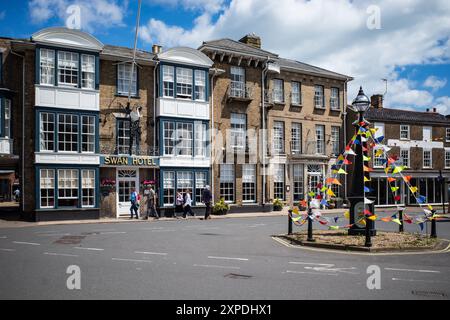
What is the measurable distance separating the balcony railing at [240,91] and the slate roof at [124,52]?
578 centimetres

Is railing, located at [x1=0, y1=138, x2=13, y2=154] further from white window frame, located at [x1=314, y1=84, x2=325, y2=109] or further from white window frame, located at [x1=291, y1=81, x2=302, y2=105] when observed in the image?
white window frame, located at [x1=314, y1=84, x2=325, y2=109]

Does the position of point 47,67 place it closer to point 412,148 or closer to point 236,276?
point 236,276

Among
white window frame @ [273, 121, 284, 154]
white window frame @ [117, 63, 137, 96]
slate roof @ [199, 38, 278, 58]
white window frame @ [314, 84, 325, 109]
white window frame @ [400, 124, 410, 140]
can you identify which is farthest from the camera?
white window frame @ [400, 124, 410, 140]

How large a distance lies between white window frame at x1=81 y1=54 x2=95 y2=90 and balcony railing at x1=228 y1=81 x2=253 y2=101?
9103 mm

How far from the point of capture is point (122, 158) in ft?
77.4

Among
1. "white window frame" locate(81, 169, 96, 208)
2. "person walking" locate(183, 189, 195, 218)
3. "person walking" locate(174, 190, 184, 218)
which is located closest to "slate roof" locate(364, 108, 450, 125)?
"person walking" locate(183, 189, 195, 218)

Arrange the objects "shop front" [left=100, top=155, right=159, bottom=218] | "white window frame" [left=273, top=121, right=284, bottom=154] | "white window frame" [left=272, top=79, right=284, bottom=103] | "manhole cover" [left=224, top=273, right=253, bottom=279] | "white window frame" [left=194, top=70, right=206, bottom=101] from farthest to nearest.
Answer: "white window frame" [left=272, top=79, right=284, bottom=103] < "white window frame" [left=273, top=121, right=284, bottom=154] < "white window frame" [left=194, top=70, right=206, bottom=101] < "shop front" [left=100, top=155, right=159, bottom=218] < "manhole cover" [left=224, top=273, right=253, bottom=279]

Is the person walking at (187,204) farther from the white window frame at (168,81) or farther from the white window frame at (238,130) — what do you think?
the white window frame at (168,81)

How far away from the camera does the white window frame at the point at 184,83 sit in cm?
2577

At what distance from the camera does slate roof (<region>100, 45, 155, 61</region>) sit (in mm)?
23781

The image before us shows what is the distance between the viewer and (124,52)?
82.9 feet

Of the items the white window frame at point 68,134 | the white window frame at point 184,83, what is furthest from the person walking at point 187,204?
the white window frame at point 68,134

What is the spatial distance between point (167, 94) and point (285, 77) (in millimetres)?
10021

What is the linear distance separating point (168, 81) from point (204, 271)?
18.5m
